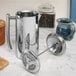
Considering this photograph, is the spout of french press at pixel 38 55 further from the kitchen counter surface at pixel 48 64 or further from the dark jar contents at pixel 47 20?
the dark jar contents at pixel 47 20

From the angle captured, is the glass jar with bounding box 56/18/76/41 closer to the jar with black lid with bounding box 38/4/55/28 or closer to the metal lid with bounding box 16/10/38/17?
the jar with black lid with bounding box 38/4/55/28

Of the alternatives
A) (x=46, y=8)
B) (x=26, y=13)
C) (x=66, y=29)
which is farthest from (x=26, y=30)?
(x=46, y=8)

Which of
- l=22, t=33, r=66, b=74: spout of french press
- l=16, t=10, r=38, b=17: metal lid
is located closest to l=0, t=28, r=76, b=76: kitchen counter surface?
l=22, t=33, r=66, b=74: spout of french press

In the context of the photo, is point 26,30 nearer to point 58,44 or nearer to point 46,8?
point 58,44

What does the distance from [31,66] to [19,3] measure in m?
0.53

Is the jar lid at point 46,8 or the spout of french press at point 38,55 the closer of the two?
the spout of french press at point 38,55

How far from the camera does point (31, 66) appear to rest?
65cm

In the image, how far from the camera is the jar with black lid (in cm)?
100

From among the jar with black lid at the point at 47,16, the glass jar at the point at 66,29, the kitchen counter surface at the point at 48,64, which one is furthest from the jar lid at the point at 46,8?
the kitchen counter surface at the point at 48,64

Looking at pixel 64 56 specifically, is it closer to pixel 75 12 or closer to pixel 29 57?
pixel 29 57

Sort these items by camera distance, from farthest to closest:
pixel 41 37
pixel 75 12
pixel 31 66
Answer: pixel 75 12 < pixel 41 37 < pixel 31 66

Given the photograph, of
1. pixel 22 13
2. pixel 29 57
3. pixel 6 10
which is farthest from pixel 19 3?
pixel 29 57

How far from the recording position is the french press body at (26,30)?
0.69 m

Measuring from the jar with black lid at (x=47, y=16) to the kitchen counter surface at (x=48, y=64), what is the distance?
205mm
